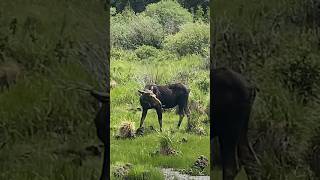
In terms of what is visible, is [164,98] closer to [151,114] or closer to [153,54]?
[151,114]

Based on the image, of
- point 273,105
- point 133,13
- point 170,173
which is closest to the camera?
point 273,105

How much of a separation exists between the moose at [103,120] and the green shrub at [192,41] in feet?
4.63

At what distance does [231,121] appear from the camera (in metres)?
2.22

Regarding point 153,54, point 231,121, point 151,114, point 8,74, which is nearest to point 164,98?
point 151,114

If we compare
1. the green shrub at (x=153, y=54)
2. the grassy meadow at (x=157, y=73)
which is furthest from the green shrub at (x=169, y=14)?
the green shrub at (x=153, y=54)

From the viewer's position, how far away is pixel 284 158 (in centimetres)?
218

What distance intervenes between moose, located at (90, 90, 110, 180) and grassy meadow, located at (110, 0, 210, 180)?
39.7 inches

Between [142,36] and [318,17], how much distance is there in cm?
150

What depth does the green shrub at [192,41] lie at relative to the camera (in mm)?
3487

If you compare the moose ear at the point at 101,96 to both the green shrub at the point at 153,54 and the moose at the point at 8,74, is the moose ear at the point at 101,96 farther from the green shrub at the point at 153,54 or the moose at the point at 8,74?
the green shrub at the point at 153,54

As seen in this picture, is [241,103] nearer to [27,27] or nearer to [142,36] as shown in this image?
[27,27]

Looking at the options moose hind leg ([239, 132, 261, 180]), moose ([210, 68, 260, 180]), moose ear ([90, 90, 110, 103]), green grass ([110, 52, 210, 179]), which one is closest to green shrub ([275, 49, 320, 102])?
moose ([210, 68, 260, 180])

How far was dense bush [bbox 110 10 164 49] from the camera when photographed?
333 centimetres

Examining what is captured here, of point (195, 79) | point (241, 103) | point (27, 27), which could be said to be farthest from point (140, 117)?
point (27, 27)
